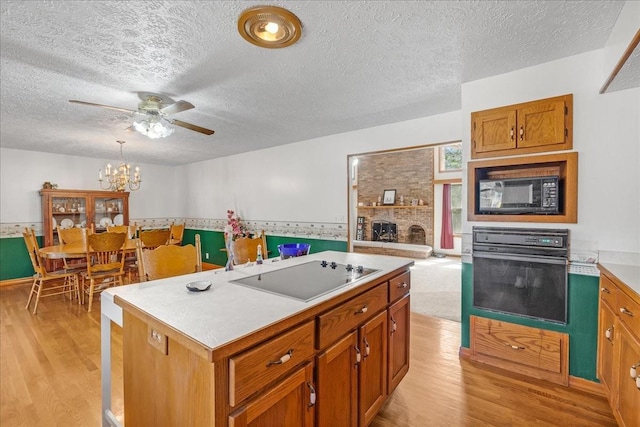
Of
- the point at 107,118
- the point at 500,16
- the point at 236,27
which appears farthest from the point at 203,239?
the point at 500,16

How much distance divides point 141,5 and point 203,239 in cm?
529

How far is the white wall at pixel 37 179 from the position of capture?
15.7ft

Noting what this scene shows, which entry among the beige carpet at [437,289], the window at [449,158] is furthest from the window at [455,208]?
the beige carpet at [437,289]

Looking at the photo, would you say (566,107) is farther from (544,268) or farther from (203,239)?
(203,239)

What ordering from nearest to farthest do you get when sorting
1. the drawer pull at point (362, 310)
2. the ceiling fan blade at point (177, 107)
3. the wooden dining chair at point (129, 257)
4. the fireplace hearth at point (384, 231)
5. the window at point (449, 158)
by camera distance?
the drawer pull at point (362, 310) → the ceiling fan blade at point (177, 107) → the wooden dining chair at point (129, 257) → the window at point (449, 158) → the fireplace hearth at point (384, 231)

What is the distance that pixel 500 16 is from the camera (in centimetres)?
157

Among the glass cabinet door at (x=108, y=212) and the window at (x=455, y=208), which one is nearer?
the glass cabinet door at (x=108, y=212)

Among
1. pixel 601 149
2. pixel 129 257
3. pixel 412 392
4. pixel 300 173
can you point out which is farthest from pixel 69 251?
pixel 601 149

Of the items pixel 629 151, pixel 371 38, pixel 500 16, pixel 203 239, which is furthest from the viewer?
pixel 203 239

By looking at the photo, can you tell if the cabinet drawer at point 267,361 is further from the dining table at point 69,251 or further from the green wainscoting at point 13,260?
the green wainscoting at point 13,260

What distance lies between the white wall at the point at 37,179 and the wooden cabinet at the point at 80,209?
0.75 ft

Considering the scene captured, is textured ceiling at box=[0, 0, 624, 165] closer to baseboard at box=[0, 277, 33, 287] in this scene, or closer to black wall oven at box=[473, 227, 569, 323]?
black wall oven at box=[473, 227, 569, 323]

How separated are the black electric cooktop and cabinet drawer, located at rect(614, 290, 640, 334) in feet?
3.87

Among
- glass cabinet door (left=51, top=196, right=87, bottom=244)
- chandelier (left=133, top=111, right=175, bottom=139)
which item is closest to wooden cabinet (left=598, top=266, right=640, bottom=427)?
chandelier (left=133, top=111, right=175, bottom=139)
